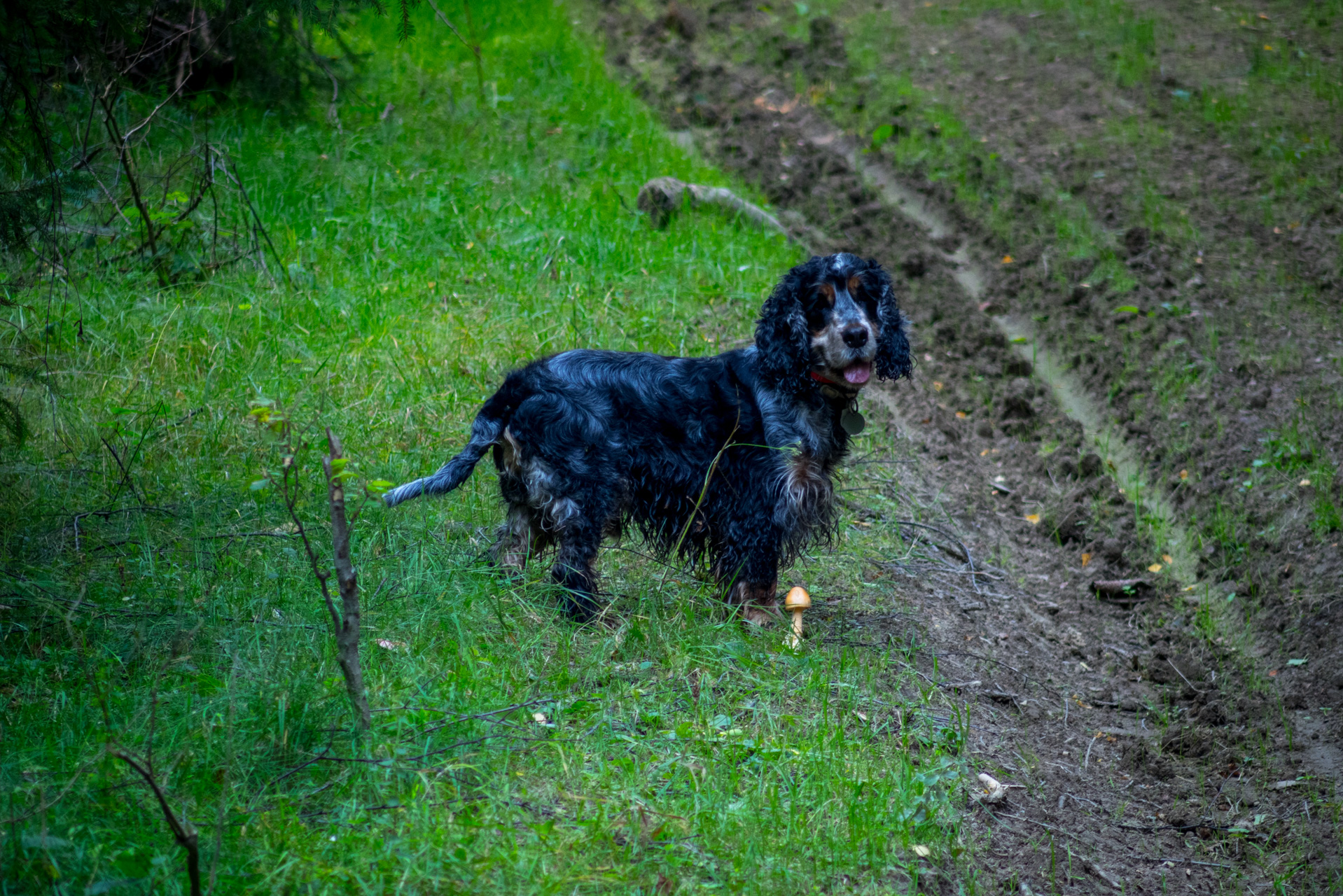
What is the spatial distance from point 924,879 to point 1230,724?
2.19 meters

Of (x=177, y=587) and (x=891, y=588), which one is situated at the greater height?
(x=177, y=587)

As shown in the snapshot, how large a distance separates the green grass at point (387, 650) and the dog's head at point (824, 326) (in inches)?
45.7

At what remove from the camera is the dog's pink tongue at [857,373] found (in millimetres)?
4707

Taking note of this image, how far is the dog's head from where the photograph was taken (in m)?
4.68

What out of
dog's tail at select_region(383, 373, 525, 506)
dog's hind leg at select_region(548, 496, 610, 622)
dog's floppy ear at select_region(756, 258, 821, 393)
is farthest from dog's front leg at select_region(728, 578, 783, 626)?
dog's tail at select_region(383, 373, 525, 506)

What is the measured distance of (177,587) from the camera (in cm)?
436

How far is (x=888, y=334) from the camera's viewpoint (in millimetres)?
5012

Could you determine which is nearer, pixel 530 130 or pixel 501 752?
pixel 501 752

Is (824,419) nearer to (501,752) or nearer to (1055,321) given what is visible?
(501,752)

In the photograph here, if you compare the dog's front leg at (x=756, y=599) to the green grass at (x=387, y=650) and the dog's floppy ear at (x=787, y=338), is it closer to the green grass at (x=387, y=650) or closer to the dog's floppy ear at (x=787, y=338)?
the green grass at (x=387, y=650)

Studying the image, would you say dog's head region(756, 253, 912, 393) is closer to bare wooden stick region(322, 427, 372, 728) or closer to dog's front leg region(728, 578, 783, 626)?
dog's front leg region(728, 578, 783, 626)

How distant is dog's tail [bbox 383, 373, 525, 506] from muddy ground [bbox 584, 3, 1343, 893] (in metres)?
1.87

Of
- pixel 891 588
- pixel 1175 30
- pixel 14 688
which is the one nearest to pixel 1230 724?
pixel 891 588

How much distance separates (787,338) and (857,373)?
0.36 meters
